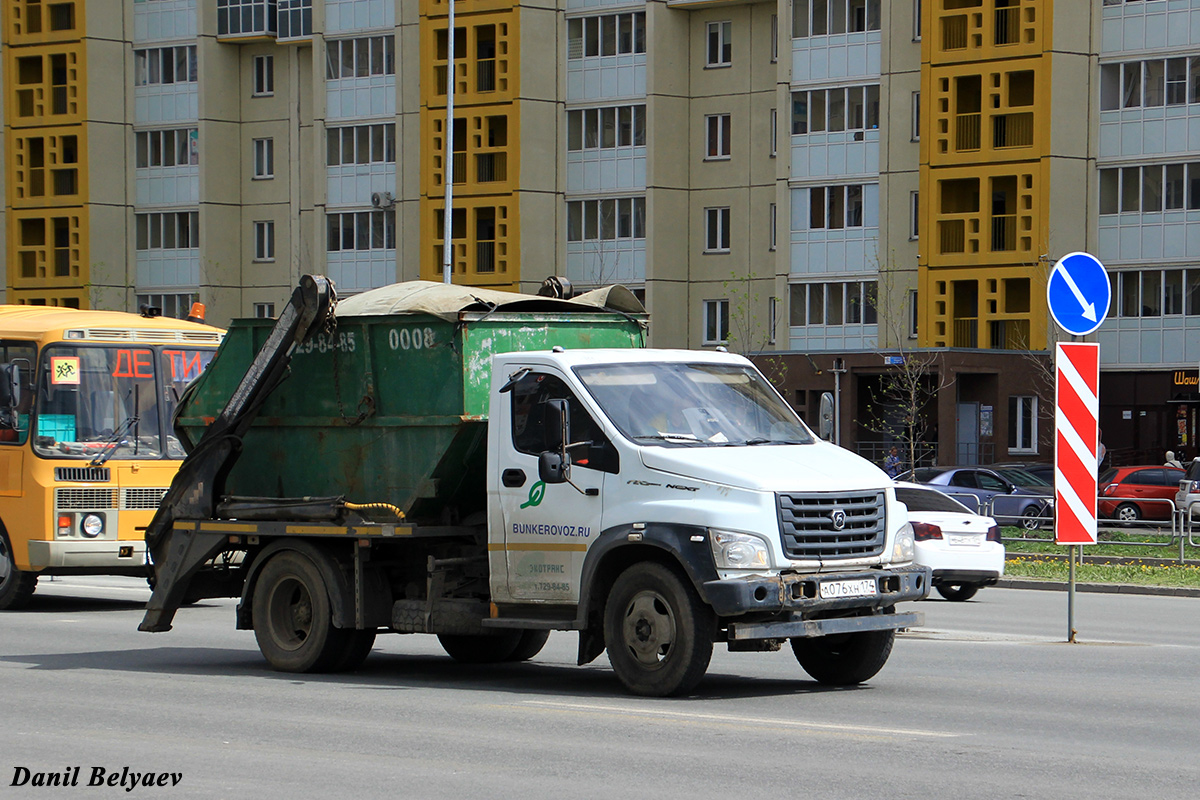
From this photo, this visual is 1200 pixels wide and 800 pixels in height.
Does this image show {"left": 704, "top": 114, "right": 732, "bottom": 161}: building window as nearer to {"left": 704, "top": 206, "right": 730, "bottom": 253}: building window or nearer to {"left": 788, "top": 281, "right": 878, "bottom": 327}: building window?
{"left": 704, "top": 206, "right": 730, "bottom": 253}: building window

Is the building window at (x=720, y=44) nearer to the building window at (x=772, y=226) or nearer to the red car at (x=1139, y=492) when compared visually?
the building window at (x=772, y=226)

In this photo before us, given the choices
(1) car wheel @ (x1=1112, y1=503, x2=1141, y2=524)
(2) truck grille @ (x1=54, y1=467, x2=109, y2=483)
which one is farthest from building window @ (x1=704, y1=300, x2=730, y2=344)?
(2) truck grille @ (x1=54, y1=467, x2=109, y2=483)

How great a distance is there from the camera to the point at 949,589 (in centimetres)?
2416

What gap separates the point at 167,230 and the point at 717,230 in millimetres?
22355

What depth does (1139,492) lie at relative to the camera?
44875mm

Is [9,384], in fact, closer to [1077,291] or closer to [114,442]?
[114,442]

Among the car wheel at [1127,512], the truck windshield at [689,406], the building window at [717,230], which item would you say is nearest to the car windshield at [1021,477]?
the car wheel at [1127,512]

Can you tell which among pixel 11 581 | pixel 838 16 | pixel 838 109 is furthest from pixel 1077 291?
pixel 838 16

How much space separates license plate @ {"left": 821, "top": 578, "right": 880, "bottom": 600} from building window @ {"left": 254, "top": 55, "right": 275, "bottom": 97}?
2399 inches

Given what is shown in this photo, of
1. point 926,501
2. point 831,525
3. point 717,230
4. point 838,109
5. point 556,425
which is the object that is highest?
point 838,109

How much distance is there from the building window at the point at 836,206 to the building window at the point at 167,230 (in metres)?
24.5

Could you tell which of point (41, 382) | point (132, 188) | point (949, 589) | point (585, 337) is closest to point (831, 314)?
point (132, 188)

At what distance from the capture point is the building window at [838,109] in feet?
192

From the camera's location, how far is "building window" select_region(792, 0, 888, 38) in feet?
192
